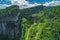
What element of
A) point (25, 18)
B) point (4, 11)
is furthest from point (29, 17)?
point (4, 11)

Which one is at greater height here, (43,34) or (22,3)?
(22,3)

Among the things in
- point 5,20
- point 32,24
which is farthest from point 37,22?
point 5,20

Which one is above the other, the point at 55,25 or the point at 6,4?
the point at 6,4

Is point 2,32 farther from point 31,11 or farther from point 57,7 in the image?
point 57,7

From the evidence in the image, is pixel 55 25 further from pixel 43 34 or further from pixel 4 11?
pixel 4 11

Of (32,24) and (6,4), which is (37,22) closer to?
(32,24)
